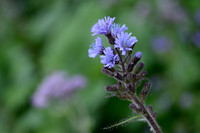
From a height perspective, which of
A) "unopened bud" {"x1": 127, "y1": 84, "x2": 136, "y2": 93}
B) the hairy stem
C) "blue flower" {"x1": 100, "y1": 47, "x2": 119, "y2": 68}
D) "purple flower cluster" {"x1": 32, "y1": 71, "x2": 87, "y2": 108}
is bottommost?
the hairy stem

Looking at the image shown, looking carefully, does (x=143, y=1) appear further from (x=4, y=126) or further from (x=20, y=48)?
(x=4, y=126)

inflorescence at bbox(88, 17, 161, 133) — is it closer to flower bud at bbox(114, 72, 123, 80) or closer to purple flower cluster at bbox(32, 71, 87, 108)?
Result: flower bud at bbox(114, 72, 123, 80)

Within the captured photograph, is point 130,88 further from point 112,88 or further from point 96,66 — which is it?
point 96,66

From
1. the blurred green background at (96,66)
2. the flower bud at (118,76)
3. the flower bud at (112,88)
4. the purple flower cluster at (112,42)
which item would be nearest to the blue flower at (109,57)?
the purple flower cluster at (112,42)

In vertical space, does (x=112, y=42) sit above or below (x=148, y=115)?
above

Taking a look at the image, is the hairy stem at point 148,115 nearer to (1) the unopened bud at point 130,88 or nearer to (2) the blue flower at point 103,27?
(1) the unopened bud at point 130,88

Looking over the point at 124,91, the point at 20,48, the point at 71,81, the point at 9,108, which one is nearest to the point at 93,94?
the point at 71,81

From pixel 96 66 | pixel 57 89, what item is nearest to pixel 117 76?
pixel 57 89

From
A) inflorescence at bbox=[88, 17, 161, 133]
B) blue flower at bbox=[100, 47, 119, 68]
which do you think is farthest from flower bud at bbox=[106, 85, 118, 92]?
blue flower at bbox=[100, 47, 119, 68]
